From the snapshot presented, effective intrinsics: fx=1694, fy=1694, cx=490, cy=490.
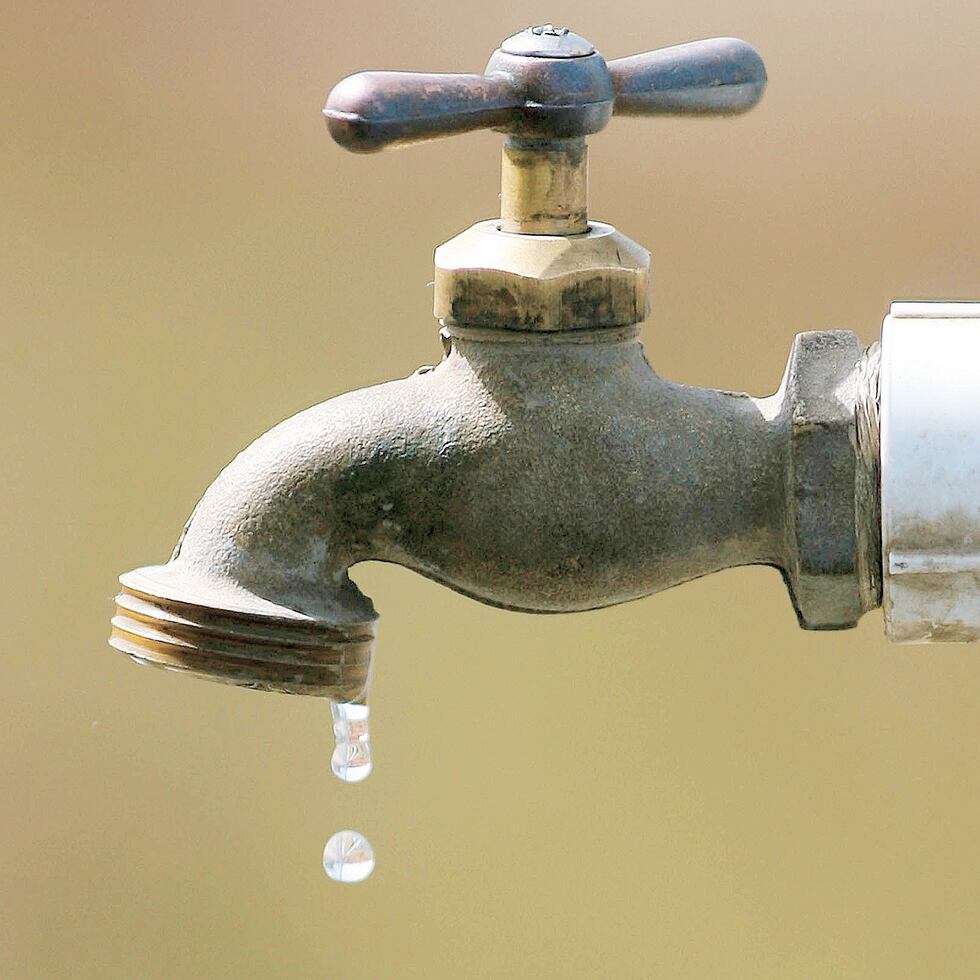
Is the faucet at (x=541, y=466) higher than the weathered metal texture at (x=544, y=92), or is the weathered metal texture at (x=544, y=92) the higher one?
the weathered metal texture at (x=544, y=92)

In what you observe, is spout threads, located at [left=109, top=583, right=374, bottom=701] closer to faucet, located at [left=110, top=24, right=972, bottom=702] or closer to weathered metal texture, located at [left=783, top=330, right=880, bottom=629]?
faucet, located at [left=110, top=24, right=972, bottom=702]

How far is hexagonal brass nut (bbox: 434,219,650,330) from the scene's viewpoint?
59 centimetres

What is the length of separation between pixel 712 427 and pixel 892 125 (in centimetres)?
68

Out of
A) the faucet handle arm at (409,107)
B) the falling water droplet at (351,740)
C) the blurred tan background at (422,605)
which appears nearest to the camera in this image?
the faucet handle arm at (409,107)

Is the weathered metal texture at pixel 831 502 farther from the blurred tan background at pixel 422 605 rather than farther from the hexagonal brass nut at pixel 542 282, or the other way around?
the blurred tan background at pixel 422 605

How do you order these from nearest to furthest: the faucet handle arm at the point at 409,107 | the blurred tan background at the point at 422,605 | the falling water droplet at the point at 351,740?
the faucet handle arm at the point at 409,107 < the falling water droplet at the point at 351,740 < the blurred tan background at the point at 422,605

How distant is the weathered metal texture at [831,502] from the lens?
581 mm

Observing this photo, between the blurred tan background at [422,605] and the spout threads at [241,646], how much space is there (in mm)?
684

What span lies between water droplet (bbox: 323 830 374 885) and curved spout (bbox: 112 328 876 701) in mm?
188

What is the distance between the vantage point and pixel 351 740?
70cm

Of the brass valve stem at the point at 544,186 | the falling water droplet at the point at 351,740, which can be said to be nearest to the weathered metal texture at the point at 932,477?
the brass valve stem at the point at 544,186

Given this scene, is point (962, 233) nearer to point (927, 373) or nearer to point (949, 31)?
point (949, 31)

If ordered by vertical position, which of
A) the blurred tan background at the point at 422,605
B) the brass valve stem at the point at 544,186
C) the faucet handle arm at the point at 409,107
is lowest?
the blurred tan background at the point at 422,605

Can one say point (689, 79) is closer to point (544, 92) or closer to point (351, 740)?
point (544, 92)
